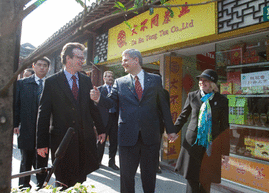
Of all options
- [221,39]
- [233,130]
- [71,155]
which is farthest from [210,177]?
[221,39]

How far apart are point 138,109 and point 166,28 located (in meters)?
2.61

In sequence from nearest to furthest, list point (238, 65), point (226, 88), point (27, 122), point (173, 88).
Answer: point (27, 122), point (238, 65), point (226, 88), point (173, 88)

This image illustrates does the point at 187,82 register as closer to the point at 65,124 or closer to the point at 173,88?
the point at 173,88

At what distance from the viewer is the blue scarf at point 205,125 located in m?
2.66

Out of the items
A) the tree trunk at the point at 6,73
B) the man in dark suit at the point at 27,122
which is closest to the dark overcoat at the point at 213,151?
the man in dark suit at the point at 27,122

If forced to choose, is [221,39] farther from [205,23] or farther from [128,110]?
[128,110]

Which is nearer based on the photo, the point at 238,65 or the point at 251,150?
the point at 251,150

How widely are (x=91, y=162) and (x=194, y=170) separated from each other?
52.8 inches

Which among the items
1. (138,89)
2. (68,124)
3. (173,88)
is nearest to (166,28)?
(173,88)

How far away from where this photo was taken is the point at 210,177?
2.73 meters

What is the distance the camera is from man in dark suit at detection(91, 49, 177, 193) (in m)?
2.39

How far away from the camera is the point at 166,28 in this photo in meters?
4.36

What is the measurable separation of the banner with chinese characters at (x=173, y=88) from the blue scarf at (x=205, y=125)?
219 centimetres

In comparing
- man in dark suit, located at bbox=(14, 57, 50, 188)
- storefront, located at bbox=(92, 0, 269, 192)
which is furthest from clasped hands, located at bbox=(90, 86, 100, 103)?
man in dark suit, located at bbox=(14, 57, 50, 188)
